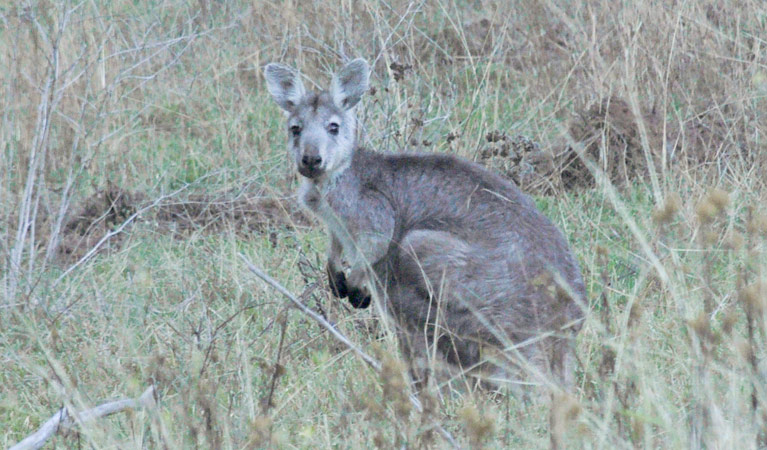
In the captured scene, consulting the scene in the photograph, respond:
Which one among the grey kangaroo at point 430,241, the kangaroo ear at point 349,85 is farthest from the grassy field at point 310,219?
the kangaroo ear at point 349,85

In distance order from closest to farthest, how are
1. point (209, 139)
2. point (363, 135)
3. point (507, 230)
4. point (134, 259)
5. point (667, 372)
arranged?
point (667, 372)
point (507, 230)
point (134, 259)
point (363, 135)
point (209, 139)

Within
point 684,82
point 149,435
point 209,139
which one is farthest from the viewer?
point 209,139

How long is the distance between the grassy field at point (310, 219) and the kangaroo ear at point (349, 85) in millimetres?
642

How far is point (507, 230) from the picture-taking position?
4.77m

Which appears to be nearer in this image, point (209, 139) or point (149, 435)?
point (149, 435)

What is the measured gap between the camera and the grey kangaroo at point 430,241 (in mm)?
4512

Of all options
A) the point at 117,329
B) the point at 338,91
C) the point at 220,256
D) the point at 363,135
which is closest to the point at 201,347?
the point at 117,329

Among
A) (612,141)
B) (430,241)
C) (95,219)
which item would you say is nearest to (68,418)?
(430,241)

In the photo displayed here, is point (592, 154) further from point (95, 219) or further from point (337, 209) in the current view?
point (95, 219)

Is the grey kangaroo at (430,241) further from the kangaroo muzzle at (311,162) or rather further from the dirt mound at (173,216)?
the dirt mound at (173,216)

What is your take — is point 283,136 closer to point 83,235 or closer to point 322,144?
point 83,235

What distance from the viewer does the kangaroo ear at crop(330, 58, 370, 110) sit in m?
5.70

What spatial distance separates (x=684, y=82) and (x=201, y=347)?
4330 millimetres

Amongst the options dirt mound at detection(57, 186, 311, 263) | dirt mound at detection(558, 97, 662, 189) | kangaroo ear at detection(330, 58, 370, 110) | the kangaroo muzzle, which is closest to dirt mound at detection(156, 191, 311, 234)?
dirt mound at detection(57, 186, 311, 263)
